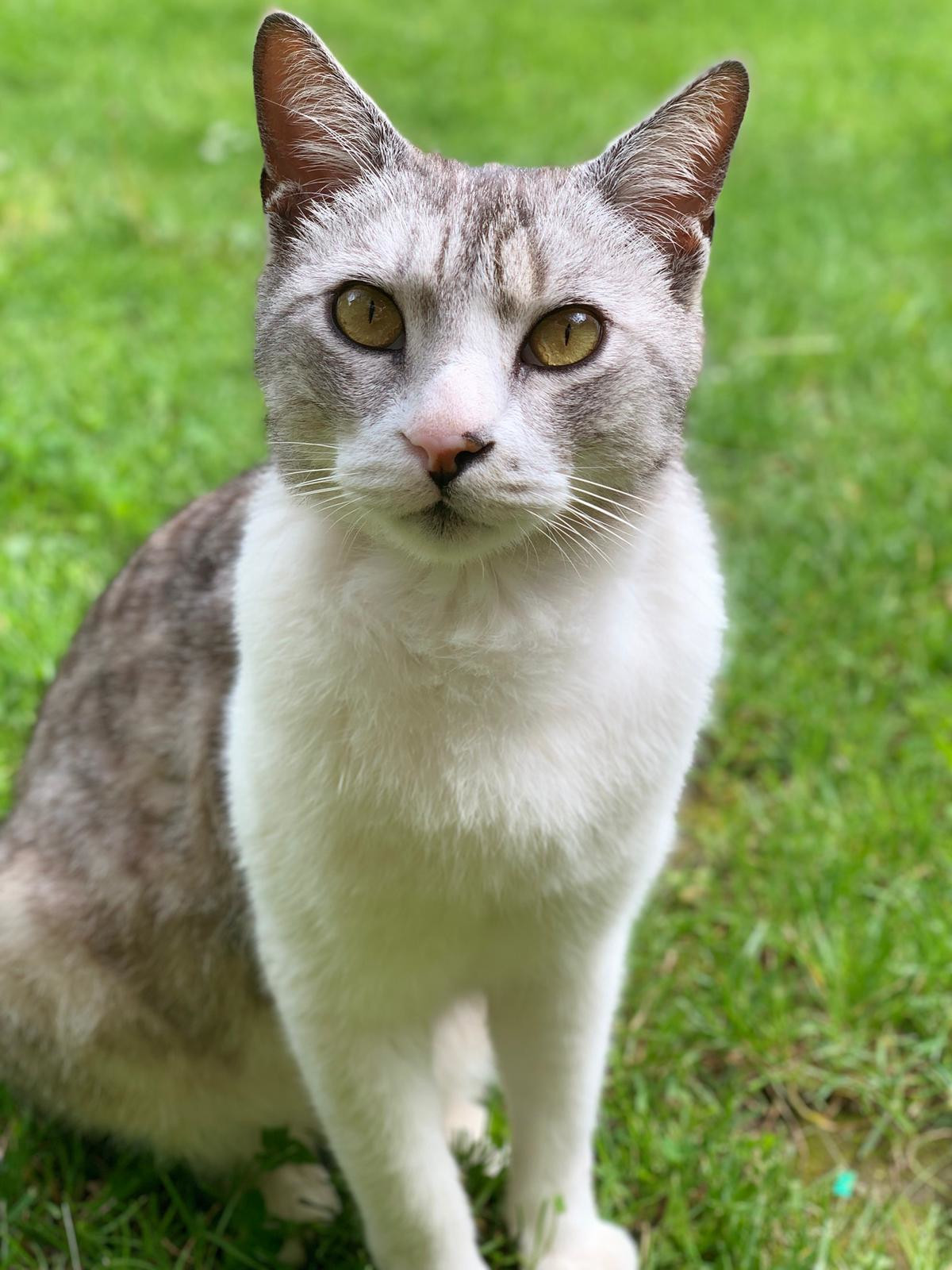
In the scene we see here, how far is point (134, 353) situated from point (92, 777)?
2.72 m

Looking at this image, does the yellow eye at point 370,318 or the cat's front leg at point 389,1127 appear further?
the cat's front leg at point 389,1127

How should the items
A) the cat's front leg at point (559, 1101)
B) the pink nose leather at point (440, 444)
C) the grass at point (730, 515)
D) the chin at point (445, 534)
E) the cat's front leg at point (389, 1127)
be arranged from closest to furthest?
1. the pink nose leather at point (440, 444)
2. the chin at point (445, 534)
3. the cat's front leg at point (389, 1127)
4. the cat's front leg at point (559, 1101)
5. the grass at point (730, 515)

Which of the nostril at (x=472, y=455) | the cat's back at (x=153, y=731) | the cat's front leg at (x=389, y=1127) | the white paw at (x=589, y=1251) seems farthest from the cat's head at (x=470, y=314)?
the white paw at (x=589, y=1251)

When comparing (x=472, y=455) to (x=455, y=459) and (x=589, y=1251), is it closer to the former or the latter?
(x=455, y=459)

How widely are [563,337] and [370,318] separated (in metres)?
0.25

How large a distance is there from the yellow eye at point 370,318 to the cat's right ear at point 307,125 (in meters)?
0.22

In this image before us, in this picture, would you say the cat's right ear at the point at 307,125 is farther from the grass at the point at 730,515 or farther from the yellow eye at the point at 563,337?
the grass at the point at 730,515

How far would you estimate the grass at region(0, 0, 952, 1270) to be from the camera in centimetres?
225

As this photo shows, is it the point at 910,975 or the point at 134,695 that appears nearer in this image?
the point at 134,695

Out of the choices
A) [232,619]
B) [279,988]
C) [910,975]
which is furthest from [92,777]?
[910,975]

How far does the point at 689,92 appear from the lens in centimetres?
164

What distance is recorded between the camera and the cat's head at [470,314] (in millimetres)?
1492

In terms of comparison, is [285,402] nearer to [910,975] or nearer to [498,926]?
[498,926]

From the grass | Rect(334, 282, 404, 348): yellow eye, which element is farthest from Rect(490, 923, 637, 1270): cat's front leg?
Rect(334, 282, 404, 348): yellow eye
